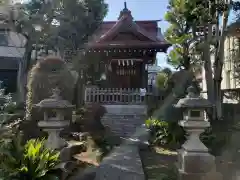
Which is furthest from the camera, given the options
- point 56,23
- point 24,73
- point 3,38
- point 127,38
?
point 3,38

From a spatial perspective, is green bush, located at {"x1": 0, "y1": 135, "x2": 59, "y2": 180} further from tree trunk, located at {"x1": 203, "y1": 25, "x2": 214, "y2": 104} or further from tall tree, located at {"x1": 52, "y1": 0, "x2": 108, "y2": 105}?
tall tree, located at {"x1": 52, "y1": 0, "x2": 108, "y2": 105}

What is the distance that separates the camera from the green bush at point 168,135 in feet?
32.2

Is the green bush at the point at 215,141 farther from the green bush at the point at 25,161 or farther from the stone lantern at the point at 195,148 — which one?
the green bush at the point at 25,161

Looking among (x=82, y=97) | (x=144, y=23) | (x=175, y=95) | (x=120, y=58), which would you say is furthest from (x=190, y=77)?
(x=144, y=23)

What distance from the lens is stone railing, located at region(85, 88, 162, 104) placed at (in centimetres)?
1427

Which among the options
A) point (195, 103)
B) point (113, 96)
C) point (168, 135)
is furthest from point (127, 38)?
point (195, 103)

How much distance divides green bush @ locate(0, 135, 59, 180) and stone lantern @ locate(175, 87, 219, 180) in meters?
2.93

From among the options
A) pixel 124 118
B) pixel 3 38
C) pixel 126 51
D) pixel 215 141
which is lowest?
pixel 215 141

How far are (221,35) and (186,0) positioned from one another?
2.54m

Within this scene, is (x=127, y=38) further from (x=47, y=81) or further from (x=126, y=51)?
(x=47, y=81)

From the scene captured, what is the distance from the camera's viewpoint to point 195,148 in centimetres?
591

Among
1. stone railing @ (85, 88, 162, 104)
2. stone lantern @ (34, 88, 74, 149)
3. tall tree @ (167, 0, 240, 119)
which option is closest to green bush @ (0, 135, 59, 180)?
stone lantern @ (34, 88, 74, 149)

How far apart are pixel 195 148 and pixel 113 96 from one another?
8.84 meters

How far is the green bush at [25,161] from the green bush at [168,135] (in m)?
5.65
